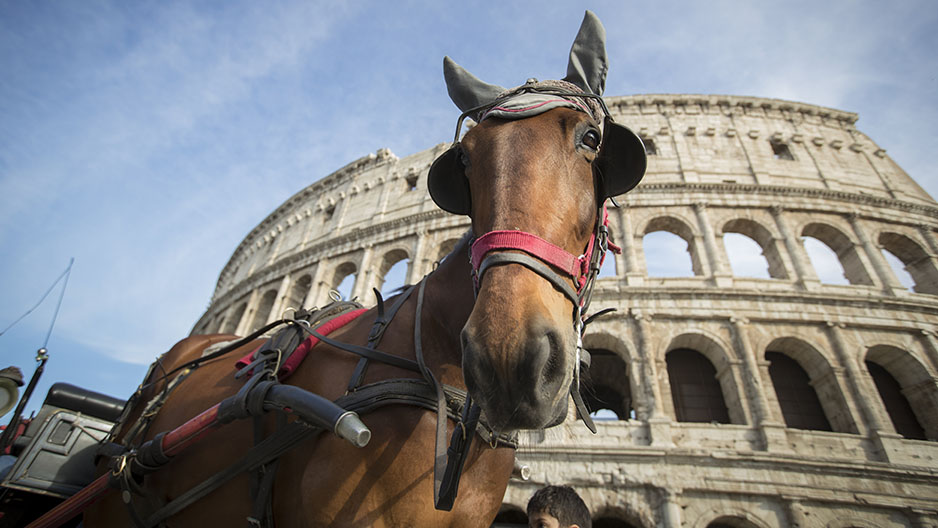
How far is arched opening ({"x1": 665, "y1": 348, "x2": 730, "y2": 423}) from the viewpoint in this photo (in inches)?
403

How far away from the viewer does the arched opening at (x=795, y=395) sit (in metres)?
10.1

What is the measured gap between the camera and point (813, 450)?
8664 mm

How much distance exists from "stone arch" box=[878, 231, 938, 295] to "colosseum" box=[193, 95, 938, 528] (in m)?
0.04

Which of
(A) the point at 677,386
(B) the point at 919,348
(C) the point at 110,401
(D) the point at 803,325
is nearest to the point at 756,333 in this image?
(D) the point at 803,325

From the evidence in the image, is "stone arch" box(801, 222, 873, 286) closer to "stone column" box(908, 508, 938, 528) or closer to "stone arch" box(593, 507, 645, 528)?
"stone column" box(908, 508, 938, 528)

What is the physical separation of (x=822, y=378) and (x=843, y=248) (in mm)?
5019

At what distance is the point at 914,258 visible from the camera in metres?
12.5

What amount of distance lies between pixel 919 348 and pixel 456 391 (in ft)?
47.8

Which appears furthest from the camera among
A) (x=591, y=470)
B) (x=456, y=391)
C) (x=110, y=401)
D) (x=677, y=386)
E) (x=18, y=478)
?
(x=677, y=386)

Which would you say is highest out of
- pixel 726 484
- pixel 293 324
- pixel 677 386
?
pixel 677 386

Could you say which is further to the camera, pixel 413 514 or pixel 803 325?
pixel 803 325

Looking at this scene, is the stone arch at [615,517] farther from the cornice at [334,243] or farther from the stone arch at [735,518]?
the cornice at [334,243]

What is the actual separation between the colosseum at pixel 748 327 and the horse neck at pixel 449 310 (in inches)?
152

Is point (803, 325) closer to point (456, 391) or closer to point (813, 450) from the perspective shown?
point (813, 450)
